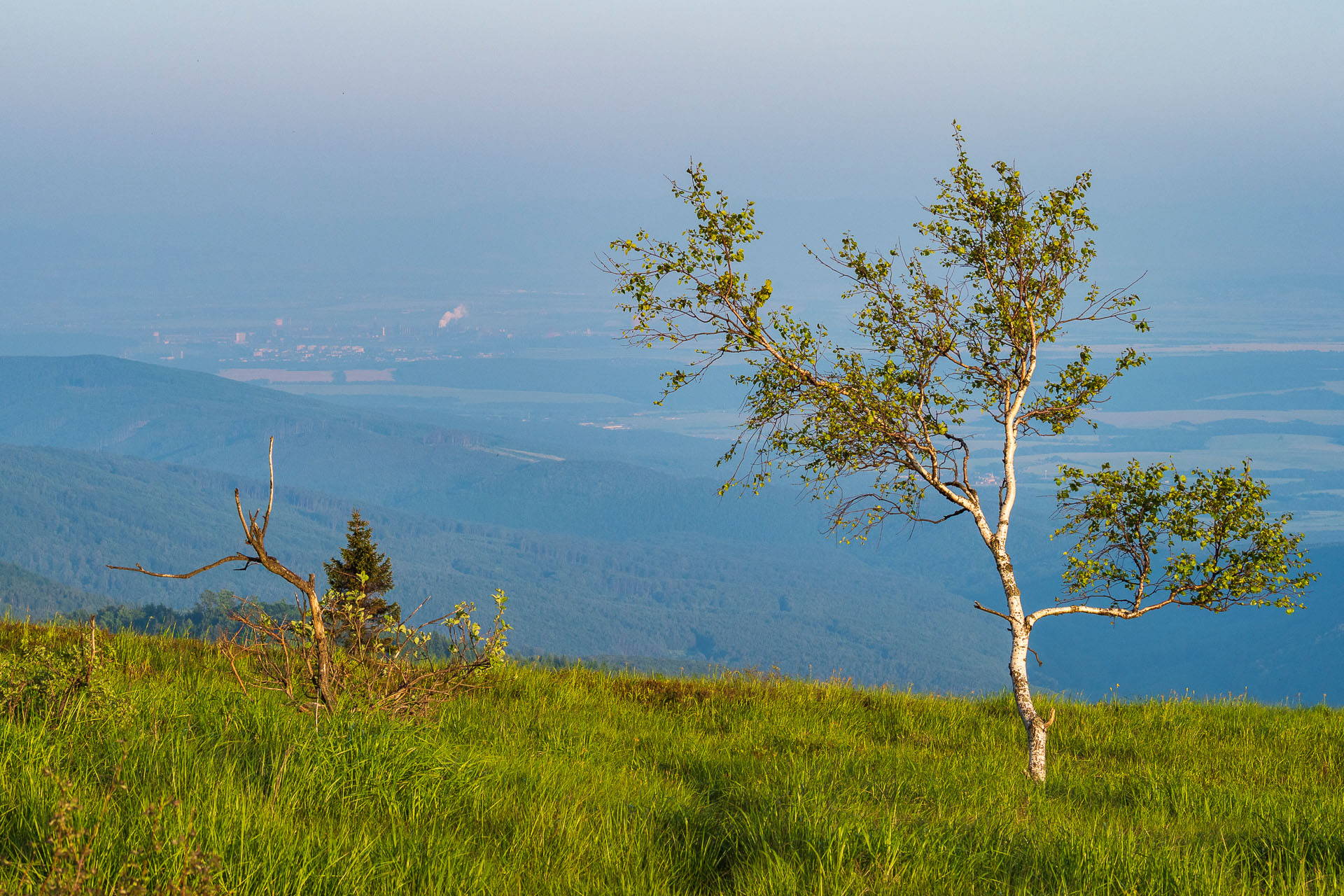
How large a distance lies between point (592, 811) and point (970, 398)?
795cm

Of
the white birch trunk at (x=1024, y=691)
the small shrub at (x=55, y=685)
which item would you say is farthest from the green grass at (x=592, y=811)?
the white birch trunk at (x=1024, y=691)

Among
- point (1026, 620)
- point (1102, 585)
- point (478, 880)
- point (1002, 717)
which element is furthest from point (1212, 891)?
point (1002, 717)

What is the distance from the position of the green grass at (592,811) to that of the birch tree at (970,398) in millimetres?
2380

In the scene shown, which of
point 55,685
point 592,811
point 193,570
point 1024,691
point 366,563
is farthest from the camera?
point 366,563

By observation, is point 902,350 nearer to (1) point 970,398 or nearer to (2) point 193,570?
(1) point 970,398

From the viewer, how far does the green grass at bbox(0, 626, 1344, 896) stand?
5.31 m

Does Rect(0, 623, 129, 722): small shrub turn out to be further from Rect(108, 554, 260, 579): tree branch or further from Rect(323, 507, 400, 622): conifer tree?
Rect(323, 507, 400, 622): conifer tree

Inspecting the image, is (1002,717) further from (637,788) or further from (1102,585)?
(637,788)

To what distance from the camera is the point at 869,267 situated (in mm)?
12555

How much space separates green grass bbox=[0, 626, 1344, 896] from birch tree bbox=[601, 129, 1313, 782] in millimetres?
2380

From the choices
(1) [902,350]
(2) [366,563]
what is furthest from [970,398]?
(2) [366,563]

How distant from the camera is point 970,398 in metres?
12.8

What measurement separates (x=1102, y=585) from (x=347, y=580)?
1586 centimetres

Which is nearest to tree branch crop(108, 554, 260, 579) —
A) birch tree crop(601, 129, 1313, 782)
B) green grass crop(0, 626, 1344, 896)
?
green grass crop(0, 626, 1344, 896)
